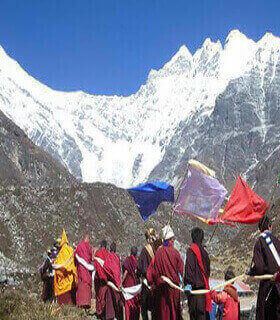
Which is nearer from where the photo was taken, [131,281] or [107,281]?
[107,281]

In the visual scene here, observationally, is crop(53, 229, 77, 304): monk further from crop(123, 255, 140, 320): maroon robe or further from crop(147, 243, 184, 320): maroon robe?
crop(147, 243, 184, 320): maroon robe

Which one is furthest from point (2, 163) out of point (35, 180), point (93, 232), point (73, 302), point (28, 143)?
point (73, 302)

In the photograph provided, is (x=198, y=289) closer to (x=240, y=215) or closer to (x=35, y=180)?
(x=240, y=215)

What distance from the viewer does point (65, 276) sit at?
16.1 m

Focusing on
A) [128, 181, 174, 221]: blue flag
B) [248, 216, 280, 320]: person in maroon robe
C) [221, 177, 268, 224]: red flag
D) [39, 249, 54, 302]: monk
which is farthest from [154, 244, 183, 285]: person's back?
[39, 249, 54, 302]: monk

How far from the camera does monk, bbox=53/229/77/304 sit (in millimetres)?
15969

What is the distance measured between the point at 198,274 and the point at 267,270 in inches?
58.4

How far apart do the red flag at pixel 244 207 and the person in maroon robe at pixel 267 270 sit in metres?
4.17

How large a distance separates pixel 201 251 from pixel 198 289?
0.55 metres

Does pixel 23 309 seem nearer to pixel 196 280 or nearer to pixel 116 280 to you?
pixel 196 280

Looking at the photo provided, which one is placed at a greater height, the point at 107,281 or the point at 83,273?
the point at 83,273

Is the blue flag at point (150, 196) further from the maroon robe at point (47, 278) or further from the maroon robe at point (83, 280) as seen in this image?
the maroon robe at point (47, 278)

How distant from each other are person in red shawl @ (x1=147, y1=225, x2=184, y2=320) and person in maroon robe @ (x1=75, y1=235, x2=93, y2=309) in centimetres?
440

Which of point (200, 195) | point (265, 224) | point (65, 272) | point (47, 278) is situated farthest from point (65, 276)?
point (265, 224)
